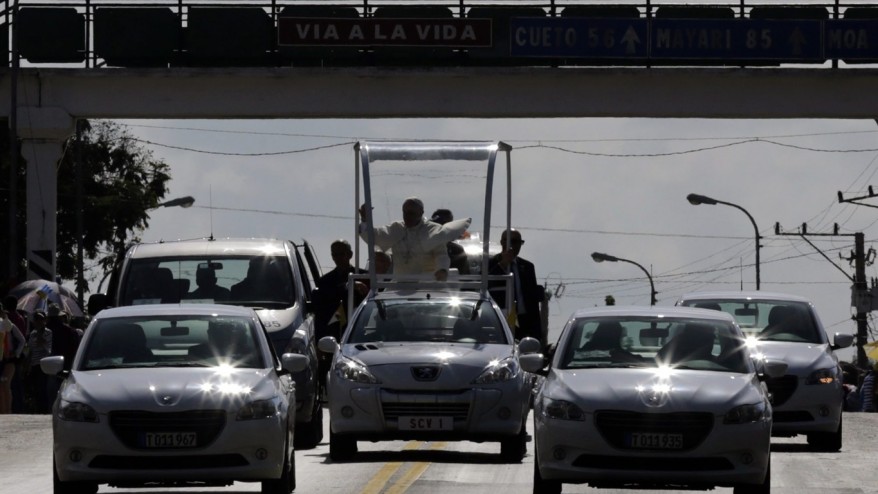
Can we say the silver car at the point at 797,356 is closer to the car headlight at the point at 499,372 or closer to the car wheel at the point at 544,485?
the car headlight at the point at 499,372

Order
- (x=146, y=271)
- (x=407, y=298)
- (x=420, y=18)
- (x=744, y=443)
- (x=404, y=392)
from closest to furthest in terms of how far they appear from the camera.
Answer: (x=744, y=443), (x=404, y=392), (x=407, y=298), (x=146, y=271), (x=420, y=18)

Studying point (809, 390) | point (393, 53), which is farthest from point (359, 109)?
point (809, 390)

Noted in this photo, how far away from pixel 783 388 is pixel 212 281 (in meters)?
5.77

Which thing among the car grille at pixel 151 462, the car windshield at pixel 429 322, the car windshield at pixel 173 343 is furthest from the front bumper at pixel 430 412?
the car grille at pixel 151 462

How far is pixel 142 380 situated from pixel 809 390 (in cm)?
877

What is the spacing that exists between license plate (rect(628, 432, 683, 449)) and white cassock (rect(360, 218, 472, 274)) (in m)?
7.65

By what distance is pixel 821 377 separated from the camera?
71.0 ft

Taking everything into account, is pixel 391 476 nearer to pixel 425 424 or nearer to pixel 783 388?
pixel 425 424

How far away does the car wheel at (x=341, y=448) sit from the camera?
1845 cm

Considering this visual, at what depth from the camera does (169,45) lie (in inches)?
1423

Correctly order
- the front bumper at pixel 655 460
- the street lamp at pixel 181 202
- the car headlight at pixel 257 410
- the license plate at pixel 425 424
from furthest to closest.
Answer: the street lamp at pixel 181 202
the license plate at pixel 425 424
the car headlight at pixel 257 410
the front bumper at pixel 655 460

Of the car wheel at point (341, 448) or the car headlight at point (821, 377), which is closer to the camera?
the car wheel at point (341, 448)

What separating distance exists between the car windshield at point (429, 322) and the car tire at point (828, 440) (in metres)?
4.29

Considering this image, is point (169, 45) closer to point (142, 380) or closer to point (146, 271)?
point (146, 271)
